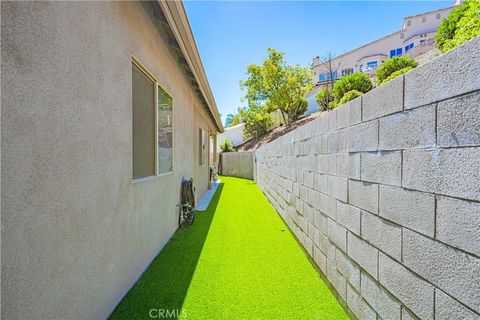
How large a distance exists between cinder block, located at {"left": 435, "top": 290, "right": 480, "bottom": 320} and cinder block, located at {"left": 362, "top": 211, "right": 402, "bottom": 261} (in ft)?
1.05

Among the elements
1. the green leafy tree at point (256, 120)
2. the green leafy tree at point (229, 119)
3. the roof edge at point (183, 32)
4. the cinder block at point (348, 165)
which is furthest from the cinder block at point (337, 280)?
the green leafy tree at point (229, 119)

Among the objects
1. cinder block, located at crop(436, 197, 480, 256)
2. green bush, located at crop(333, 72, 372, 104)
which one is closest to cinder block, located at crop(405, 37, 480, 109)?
cinder block, located at crop(436, 197, 480, 256)

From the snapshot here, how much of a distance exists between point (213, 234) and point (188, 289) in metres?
1.91

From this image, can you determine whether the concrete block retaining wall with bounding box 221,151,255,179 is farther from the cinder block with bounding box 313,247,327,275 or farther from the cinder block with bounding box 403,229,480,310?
the cinder block with bounding box 403,229,480,310

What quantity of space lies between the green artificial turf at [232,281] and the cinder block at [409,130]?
160 centimetres

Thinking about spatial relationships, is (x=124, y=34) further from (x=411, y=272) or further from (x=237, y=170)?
(x=237, y=170)

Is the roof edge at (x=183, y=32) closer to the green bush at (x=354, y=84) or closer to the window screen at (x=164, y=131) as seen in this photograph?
the window screen at (x=164, y=131)

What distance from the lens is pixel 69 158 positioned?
164 cm

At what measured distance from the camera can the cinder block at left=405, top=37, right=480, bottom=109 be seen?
104 cm

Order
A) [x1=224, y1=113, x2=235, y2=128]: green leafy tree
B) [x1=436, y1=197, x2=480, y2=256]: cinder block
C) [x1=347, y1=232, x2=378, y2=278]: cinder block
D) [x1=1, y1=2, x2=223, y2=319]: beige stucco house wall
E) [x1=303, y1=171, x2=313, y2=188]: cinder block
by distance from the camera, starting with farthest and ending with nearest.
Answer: [x1=224, y1=113, x2=235, y2=128]: green leafy tree → [x1=303, y1=171, x2=313, y2=188]: cinder block → [x1=347, y1=232, x2=378, y2=278]: cinder block → [x1=1, y1=2, x2=223, y2=319]: beige stucco house wall → [x1=436, y1=197, x2=480, y2=256]: cinder block

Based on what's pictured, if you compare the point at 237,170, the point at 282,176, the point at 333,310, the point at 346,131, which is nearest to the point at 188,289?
the point at 333,310

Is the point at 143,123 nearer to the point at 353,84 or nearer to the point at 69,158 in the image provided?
the point at 69,158

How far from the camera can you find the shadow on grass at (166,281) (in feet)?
7.63

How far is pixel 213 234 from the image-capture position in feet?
14.9
